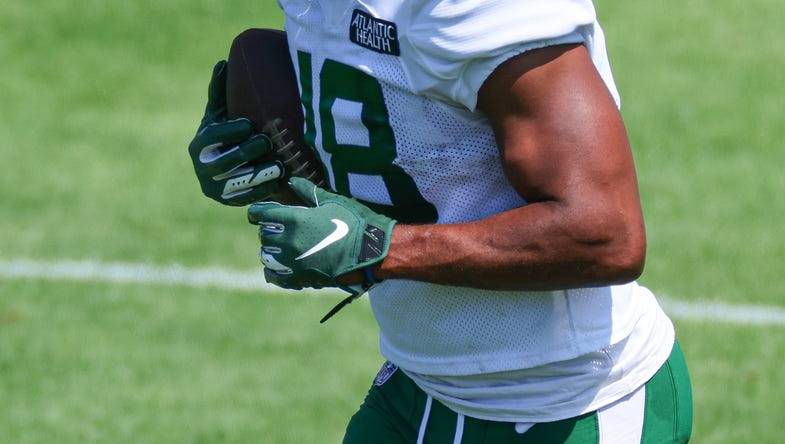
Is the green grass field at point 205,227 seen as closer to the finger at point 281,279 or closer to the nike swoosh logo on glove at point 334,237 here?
the finger at point 281,279

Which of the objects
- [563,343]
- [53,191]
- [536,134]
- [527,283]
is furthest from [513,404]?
[53,191]

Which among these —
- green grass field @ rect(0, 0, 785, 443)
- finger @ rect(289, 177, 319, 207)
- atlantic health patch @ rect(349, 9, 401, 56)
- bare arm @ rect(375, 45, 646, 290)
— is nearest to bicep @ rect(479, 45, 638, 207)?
bare arm @ rect(375, 45, 646, 290)

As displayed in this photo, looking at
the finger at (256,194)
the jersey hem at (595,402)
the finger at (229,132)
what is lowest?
the jersey hem at (595,402)

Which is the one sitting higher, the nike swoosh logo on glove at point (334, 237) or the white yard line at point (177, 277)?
the nike swoosh logo on glove at point (334, 237)

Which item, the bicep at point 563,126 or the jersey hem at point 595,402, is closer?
the bicep at point 563,126

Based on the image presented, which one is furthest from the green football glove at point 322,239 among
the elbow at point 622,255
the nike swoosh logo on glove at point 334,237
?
the elbow at point 622,255

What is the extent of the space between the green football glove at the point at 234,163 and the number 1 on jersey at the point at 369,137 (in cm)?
15

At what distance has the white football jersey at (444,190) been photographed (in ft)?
7.55

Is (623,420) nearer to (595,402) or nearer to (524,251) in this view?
(595,402)

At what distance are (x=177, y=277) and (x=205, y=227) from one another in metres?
0.54

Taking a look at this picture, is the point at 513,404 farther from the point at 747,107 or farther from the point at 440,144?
the point at 747,107

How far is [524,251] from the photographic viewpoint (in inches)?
87.2

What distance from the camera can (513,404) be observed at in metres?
2.54

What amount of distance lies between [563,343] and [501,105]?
0.52 metres
